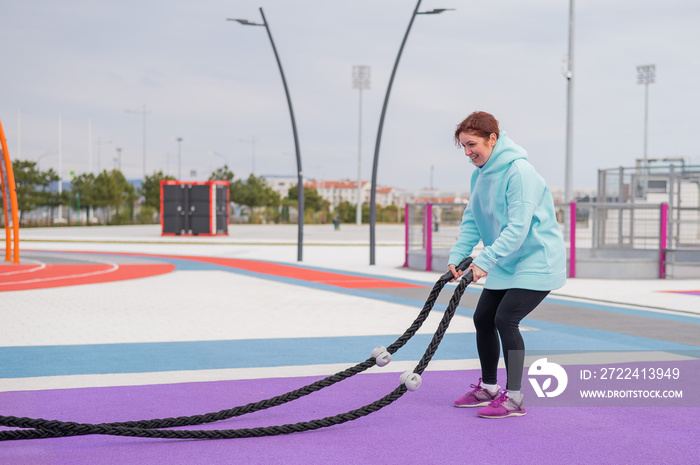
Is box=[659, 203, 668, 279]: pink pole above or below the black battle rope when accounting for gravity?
above

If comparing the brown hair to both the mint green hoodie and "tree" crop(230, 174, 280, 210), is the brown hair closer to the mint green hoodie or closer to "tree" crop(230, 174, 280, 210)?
the mint green hoodie

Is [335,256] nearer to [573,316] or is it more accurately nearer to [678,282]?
[678,282]

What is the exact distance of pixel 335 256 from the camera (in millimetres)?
21391

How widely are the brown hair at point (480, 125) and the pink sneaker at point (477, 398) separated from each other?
159cm

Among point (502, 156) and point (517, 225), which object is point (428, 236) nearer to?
point (502, 156)

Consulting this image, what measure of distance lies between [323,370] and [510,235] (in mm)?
2375

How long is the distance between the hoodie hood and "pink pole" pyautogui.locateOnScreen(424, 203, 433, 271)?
36.7ft

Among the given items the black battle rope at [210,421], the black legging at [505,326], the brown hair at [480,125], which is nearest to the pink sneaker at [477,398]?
the black legging at [505,326]

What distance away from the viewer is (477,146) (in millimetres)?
4344

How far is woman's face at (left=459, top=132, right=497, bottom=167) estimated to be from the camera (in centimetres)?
434

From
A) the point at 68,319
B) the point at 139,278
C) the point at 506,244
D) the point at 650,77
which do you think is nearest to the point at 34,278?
the point at 139,278

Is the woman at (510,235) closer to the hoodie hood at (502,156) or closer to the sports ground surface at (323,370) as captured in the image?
the hoodie hood at (502,156)

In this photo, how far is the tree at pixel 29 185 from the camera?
50031 mm
